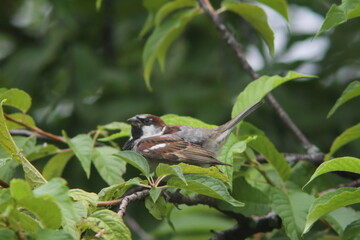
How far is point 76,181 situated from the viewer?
486 cm

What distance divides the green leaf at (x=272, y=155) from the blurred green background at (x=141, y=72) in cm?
187

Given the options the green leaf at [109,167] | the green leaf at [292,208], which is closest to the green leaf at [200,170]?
the green leaf at [292,208]

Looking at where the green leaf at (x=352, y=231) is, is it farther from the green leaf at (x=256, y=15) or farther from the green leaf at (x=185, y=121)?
the green leaf at (x=256, y=15)

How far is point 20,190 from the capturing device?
5.62ft

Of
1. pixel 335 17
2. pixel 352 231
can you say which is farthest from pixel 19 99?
pixel 352 231

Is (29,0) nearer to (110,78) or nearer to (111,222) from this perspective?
(110,78)

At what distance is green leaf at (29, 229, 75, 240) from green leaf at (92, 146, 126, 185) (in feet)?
4.20

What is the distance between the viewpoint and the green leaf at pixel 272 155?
2922mm

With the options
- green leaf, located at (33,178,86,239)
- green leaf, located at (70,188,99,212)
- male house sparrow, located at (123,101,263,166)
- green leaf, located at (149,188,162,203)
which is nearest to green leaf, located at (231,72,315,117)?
male house sparrow, located at (123,101,263,166)

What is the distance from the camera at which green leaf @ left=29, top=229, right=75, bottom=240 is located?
68.7 inches

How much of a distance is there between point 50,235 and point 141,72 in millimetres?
4228

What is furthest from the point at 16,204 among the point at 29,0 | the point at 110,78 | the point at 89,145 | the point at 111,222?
the point at 29,0

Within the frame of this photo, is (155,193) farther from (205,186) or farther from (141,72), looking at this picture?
(141,72)

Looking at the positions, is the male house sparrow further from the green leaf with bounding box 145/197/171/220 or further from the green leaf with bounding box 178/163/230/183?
the green leaf with bounding box 178/163/230/183
